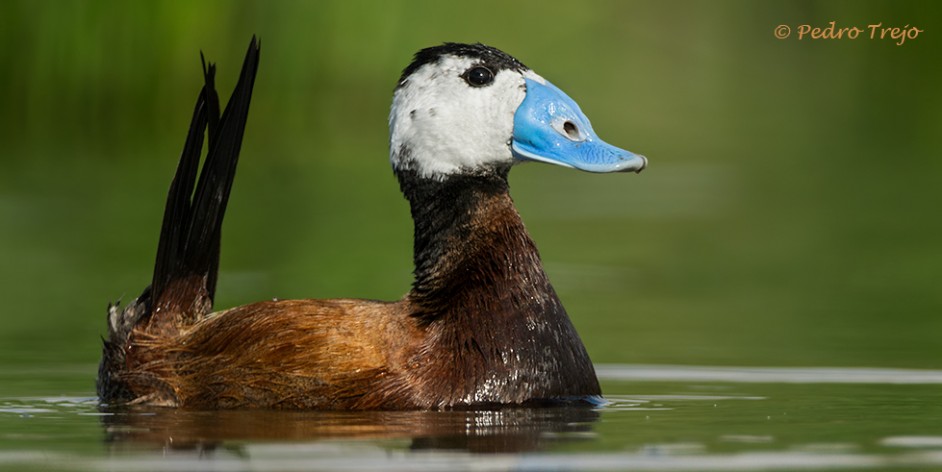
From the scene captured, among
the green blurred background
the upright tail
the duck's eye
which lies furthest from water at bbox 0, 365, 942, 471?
the duck's eye

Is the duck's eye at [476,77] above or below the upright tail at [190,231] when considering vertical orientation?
above

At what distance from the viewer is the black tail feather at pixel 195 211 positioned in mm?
7062

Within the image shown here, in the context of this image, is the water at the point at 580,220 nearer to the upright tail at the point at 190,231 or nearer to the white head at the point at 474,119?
the upright tail at the point at 190,231

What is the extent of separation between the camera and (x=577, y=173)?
19859 mm

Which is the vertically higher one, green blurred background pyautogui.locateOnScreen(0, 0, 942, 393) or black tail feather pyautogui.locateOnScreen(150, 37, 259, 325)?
green blurred background pyautogui.locateOnScreen(0, 0, 942, 393)

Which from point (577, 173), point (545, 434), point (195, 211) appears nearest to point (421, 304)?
point (195, 211)

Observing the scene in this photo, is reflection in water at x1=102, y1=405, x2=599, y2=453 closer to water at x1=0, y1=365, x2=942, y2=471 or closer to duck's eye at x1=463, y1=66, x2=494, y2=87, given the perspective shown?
water at x1=0, y1=365, x2=942, y2=471

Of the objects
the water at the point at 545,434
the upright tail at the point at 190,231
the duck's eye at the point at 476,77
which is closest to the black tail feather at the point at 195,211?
the upright tail at the point at 190,231

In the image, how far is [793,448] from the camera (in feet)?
17.5

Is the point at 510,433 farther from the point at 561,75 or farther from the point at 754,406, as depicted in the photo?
the point at 561,75

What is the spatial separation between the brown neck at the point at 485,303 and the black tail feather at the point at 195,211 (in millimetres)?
717

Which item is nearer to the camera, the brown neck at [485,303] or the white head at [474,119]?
the brown neck at [485,303]

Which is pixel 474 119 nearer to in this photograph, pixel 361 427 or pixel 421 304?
pixel 421 304

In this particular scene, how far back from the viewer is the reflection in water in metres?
5.52
